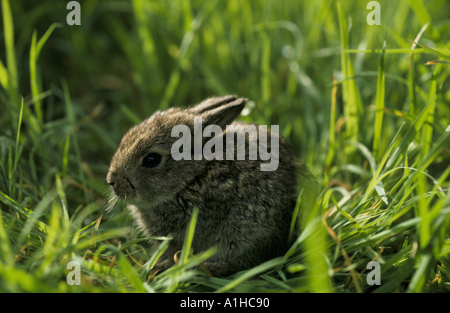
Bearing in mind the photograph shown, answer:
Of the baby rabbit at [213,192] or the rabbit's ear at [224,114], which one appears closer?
the baby rabbit at [213,192]

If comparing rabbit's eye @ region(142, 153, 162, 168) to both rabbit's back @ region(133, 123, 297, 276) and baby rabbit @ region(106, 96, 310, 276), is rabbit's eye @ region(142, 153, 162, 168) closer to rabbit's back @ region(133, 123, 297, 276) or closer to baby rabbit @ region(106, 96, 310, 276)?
baby rabbit @ region(106, 96, 310, 276)

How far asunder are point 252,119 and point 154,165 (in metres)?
1.78

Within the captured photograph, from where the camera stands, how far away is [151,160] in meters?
3.27

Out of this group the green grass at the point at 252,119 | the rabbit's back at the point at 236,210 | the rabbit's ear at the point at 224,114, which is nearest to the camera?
the green grass at the point at 252,119

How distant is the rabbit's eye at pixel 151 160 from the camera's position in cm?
326

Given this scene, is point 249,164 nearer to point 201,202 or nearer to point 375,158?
point 201,202

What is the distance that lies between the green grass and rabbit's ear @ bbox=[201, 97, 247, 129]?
1089 mm

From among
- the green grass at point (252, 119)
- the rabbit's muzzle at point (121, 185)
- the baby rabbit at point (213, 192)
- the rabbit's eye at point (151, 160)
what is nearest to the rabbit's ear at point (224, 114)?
the baby rabbit at point (213, 192)

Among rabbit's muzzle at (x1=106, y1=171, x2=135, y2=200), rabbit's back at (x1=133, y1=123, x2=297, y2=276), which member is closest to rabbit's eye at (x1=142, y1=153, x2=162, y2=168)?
rabbit's muzzle at (x1=106, y1=171, x2=135, y2=200)

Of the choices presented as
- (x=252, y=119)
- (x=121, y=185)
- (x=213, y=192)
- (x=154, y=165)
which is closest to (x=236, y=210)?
(x=213, y=192)

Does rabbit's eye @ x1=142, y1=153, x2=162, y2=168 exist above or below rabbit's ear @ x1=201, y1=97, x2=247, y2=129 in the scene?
below

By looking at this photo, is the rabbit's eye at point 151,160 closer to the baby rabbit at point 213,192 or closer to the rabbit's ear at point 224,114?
the baby rabbit at point 213,192

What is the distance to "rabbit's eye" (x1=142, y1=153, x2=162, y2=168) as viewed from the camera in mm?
3263
